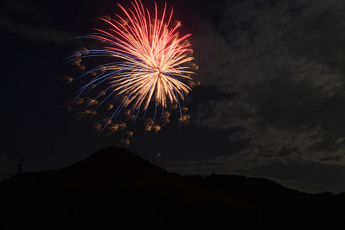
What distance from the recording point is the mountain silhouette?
63.5 feet

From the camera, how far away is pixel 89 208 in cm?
2052

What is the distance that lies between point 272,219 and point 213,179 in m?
18.0

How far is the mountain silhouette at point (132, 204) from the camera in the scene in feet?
63.5

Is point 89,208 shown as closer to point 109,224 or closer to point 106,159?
point 109,224

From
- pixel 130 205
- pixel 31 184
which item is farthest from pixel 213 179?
pixel 31 184

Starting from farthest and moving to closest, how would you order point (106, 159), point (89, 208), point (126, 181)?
1. point (106, 159)
2. point (126, 181)
3. point (89, 208)

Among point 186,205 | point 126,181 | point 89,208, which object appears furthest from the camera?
point 126,181

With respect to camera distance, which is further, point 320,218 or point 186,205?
point 320,218

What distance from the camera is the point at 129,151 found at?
121ft

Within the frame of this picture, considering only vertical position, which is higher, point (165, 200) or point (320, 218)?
point (165, 200)

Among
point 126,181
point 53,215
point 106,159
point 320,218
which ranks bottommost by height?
point 320,218

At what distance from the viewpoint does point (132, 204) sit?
21500 millimetres

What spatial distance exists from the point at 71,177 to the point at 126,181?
7.47 meters

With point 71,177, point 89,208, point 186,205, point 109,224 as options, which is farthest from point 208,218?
point 71,177
